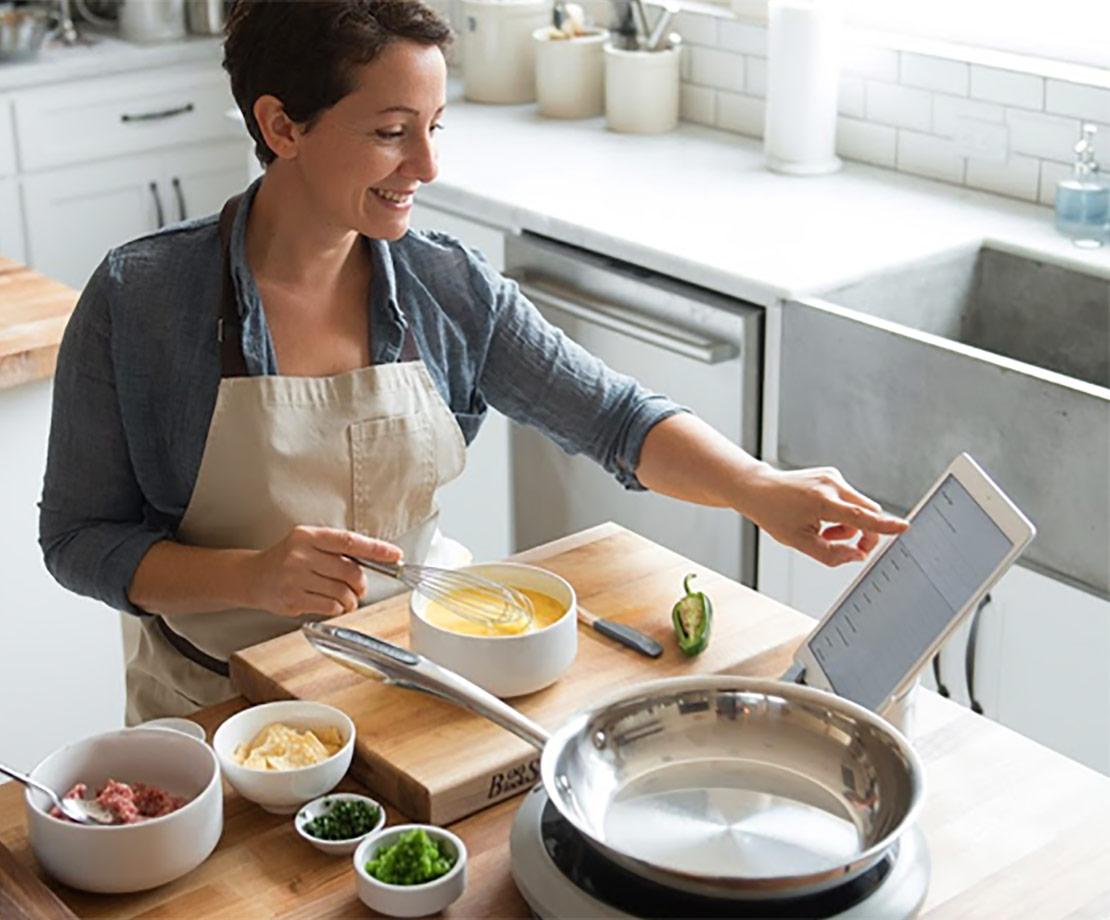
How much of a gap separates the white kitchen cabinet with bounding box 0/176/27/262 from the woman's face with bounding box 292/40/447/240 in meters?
2.81

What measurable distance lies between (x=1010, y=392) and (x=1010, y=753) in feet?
3.20

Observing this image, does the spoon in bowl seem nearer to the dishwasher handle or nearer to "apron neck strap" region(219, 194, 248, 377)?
"apron neck strap" region(219, 194, 248, 377)

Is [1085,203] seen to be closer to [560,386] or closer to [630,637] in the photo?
[560,386]

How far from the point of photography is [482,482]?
138 inches

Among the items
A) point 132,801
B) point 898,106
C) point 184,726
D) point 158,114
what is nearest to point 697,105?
point 898,106

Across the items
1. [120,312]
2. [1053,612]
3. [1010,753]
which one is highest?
[120,312]

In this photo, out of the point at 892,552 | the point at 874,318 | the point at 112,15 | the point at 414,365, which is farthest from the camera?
the point at 112,15

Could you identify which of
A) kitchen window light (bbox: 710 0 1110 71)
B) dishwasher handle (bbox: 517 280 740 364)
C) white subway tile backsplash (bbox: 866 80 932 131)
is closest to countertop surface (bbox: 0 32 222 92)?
kitchen window light (bbox: 710 0 1110 71)

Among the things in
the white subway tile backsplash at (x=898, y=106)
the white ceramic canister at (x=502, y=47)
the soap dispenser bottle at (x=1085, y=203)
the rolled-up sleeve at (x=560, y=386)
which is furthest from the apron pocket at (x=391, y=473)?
the white ceramic canister at (x=502, y=47)

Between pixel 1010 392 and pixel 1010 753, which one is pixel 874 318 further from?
pixel 1010 753

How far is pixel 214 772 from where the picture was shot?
151cm

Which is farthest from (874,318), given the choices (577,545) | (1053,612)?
(577,545)

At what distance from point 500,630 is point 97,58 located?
127 inches

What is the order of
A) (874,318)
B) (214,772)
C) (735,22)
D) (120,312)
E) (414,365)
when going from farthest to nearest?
(735,22) → (874,318) → (414,365) → (120,312) → (214,772)
